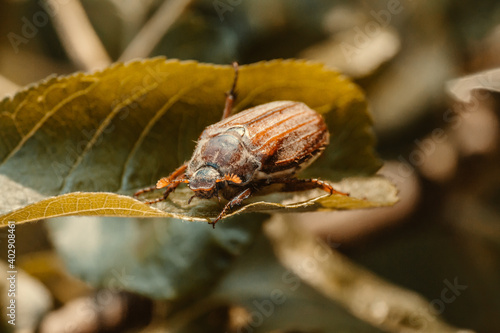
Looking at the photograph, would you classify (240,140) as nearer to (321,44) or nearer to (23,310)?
(23,310)

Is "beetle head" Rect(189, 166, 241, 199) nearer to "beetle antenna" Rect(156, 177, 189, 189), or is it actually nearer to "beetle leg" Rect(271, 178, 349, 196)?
"beetle antenna" Rect(156, 177, 189, 189)

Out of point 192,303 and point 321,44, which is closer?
point 192,303

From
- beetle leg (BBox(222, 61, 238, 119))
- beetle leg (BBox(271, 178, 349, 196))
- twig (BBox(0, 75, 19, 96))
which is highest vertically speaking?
twig (BBox(0, 75, 19, 96))

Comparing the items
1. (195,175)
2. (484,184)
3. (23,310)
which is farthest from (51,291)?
(484,184)

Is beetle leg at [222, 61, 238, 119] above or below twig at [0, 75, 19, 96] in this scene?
below

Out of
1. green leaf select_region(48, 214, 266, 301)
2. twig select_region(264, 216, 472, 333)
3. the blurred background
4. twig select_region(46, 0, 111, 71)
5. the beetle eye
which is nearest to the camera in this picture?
the beetle eye

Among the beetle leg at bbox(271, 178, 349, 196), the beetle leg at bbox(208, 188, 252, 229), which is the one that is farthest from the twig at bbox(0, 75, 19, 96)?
the beetle leg at bbox(271, 178, 349, 196)
